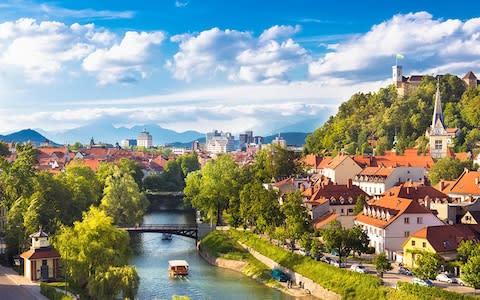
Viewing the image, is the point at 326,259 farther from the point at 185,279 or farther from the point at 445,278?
the point at 185,279

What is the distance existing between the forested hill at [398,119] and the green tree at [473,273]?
208ft

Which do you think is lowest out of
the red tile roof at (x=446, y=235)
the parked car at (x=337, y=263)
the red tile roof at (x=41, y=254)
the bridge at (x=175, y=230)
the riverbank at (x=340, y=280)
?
the riverbank at (x=340, y=280)

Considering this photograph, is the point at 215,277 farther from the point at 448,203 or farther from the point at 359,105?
the point at 359,105

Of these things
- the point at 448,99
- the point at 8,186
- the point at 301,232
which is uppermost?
the point at 448,99

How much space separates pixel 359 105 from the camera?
13500 cm

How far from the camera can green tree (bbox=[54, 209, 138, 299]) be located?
4097cm

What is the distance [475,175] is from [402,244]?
1924cm

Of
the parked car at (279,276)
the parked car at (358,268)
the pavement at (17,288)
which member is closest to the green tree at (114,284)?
the pavement at (17,288)

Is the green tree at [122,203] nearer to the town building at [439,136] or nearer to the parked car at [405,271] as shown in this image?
the parked car at [405,271]

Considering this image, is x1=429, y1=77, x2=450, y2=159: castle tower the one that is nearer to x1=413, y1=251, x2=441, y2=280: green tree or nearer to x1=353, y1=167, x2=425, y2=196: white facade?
x1=353, y1=167, x2=425, y2=196: white facade

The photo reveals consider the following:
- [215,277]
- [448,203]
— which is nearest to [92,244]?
[215,277]

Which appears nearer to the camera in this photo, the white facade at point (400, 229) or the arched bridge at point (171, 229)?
the white facade at point (400, 229)

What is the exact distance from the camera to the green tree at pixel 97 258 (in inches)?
1613

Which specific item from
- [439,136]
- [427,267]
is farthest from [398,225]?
[439,136]
